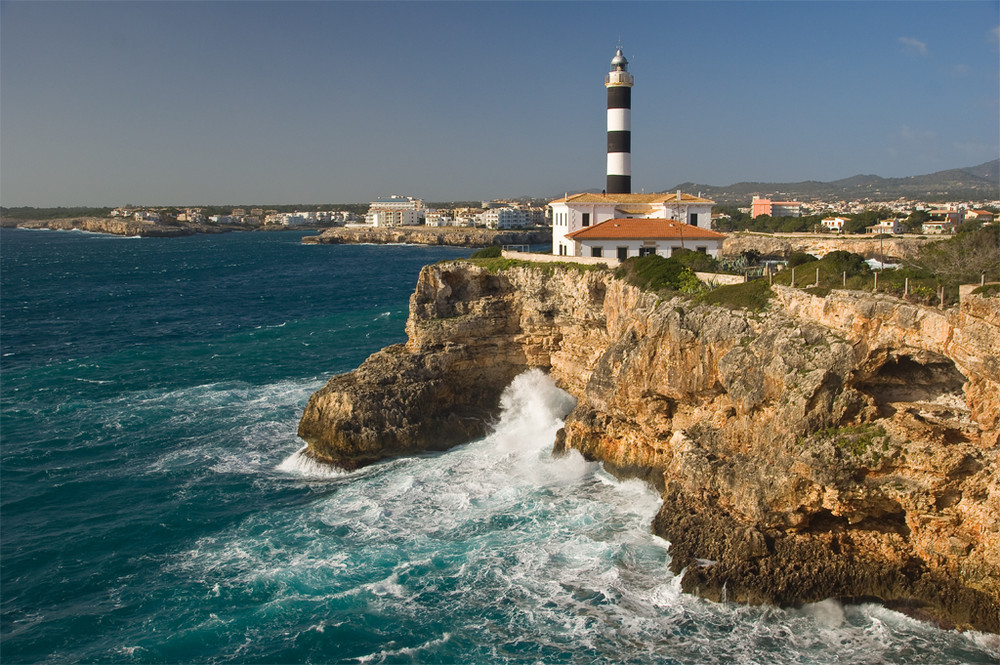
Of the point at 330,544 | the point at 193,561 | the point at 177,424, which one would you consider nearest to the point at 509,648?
the point at 330,544

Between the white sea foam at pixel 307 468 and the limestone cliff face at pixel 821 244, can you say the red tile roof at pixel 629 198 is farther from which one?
the white sea foam at pixel 307 468

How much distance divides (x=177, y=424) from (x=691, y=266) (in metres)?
22.4

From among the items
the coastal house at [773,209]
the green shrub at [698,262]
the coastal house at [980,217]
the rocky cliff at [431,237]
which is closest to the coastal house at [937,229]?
the coastal house at [980,217]

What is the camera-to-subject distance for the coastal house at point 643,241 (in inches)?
1416

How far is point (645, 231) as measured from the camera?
1432 inches

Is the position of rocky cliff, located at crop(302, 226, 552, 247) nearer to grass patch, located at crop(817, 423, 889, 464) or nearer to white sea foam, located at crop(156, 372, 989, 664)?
white sea foam, located at crop(156, 372, 989, 664)

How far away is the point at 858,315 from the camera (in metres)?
18.6

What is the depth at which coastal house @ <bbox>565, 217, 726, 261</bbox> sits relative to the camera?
3597 cm

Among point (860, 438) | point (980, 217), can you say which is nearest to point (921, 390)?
point (860, 438)

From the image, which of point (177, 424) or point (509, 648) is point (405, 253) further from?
point (509, 648)

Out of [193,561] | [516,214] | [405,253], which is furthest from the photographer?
[516,214]

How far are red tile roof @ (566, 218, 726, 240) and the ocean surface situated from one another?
8.27m

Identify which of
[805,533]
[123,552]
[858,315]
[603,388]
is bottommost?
[123,552]

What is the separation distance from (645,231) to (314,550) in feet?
74.9
